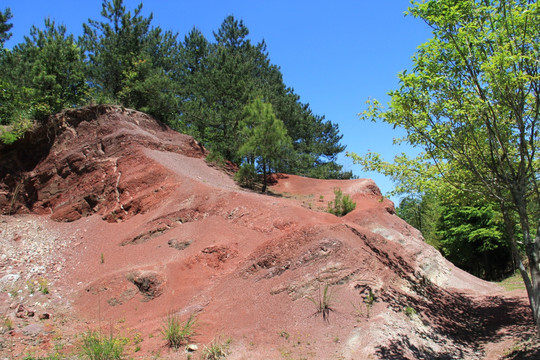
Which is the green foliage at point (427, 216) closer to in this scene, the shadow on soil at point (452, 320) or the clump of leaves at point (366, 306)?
the shadow on soil at point (452, 320)

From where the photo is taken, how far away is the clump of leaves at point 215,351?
24.7ft

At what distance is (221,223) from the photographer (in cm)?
1327

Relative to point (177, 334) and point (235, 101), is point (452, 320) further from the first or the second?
point (235, 101)

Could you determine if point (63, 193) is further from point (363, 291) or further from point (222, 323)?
point (363, 291)

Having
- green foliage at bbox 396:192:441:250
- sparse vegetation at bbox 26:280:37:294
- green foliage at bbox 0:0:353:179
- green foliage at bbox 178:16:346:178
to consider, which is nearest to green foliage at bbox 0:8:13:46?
green foliage at bbox 0:0:353:179

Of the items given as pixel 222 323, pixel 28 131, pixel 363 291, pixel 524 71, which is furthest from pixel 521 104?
pixel 28 131

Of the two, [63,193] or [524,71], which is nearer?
[524,71]

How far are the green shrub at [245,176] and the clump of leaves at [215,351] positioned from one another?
12983 mm

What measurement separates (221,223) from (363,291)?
230 inches

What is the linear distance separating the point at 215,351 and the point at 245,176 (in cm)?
1365

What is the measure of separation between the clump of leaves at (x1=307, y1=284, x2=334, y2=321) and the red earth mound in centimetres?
3

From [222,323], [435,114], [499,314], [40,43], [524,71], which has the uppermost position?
[40,43]

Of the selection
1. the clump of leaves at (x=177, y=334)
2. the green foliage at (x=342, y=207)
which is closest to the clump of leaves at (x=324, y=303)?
the clump of leaves at (x=177, y=334)

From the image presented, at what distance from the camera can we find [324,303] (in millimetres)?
8555
